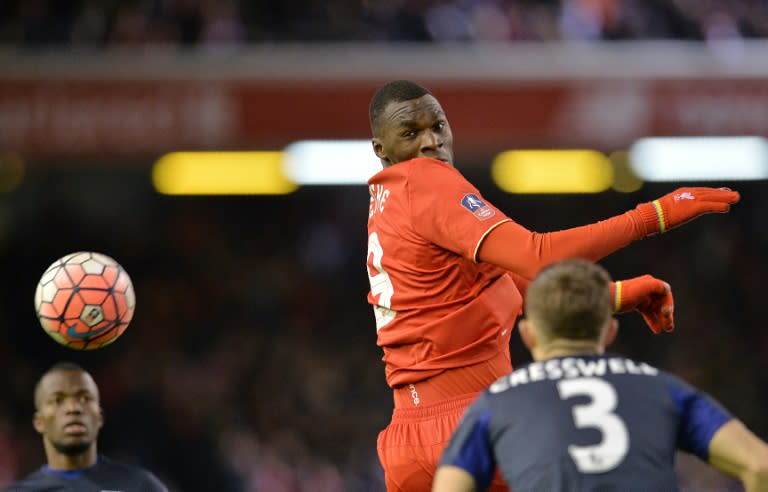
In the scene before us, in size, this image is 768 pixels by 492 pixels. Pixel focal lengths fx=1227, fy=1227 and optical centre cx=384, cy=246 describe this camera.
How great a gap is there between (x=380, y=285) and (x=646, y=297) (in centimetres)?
99

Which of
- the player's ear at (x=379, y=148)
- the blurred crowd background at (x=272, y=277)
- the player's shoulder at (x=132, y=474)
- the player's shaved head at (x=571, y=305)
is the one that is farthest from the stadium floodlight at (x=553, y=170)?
the player's shaved head at (x=571, y=305)

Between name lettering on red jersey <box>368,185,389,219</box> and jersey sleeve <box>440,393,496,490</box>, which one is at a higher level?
name lettering on red jersey <box>368,185,389,219</box>

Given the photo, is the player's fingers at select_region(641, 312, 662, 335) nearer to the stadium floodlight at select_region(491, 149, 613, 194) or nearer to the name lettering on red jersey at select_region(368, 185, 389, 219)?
the name lettering on red jersey at select_region(368, 185, 389, 219)

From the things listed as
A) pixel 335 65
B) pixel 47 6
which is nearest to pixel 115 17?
pixel 47 6

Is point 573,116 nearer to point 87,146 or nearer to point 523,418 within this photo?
point 87,146

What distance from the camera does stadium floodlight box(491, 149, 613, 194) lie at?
1347cm

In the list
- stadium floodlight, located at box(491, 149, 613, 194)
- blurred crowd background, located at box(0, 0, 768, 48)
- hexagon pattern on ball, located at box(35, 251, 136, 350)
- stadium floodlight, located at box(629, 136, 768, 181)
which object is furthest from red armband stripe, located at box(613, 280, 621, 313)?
stadium floodlight, located at box(491, 149, 613, 194)

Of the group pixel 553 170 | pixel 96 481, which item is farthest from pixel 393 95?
pixel 553 170

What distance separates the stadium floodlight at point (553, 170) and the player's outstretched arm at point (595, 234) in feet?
30.6

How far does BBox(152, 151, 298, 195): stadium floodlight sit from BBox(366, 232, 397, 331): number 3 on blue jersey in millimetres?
8533

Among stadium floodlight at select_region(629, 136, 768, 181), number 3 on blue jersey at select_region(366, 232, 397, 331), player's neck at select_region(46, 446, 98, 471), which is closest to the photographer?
number 3 on blue jersey at select_region(366, 232, 397, 331)

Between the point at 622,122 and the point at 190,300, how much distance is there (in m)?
5.67

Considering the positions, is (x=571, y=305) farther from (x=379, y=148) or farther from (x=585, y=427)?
(x=379, y=148)

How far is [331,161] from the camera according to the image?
41.8ft
